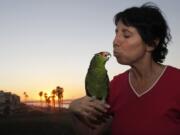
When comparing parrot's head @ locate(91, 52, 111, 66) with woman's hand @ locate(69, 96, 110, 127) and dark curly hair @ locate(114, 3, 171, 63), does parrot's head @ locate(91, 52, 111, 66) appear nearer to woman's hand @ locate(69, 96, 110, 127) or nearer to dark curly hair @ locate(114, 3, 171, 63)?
woman's hand @ locate(69, 96, 110, 127)

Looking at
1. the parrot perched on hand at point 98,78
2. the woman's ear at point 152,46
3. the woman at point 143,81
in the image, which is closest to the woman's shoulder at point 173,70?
the woman at point 143,81

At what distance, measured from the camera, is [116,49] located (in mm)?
4199

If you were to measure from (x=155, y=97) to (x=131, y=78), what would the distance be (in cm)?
43

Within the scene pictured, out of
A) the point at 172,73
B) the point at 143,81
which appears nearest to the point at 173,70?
the point at 172,73

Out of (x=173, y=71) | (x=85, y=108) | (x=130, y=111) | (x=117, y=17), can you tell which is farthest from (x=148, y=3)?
(x=85, y=108)

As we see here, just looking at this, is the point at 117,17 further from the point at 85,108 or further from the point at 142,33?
the point at 85,108

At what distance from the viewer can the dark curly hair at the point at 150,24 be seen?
4.46 meters

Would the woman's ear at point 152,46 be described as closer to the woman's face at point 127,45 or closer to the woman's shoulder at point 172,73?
the woman's face at point 127,45

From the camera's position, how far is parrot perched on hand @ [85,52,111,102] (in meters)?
3.76

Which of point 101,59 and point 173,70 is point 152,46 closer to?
point 173,70

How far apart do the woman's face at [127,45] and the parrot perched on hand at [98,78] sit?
1.40 feet

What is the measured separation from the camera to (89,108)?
150 inches

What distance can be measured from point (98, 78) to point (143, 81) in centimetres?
96

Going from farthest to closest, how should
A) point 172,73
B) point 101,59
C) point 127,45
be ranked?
point 172,73 < point 127,45 < point 101,59
